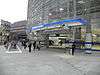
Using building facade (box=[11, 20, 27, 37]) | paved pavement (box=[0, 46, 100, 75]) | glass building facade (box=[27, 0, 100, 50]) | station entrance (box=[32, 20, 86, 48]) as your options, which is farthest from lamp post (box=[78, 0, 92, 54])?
building facade (box=[11, 20, 27, 37])

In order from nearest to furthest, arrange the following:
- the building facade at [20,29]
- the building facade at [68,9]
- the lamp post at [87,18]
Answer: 1. the lamp post at [87,18]
2. the building facade at [68,9]
3. the building facade at [20,29]

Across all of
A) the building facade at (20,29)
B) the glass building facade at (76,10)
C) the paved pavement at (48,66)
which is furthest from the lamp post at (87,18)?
the building facade at (20,29)

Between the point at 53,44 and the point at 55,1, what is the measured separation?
11.1m

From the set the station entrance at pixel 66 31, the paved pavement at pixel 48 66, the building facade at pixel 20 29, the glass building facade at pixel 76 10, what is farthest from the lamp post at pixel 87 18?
the building facade at pixel 20 29

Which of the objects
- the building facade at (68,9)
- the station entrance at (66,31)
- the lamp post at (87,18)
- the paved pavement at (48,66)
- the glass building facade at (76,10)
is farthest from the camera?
the building facade at (68,9)

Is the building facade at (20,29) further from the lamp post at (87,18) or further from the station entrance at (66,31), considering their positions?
the lamp post at (87,18)

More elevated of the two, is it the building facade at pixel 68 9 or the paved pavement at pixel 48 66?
the building facade at pixel 68 9

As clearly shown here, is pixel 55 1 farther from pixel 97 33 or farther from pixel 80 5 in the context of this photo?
pixel 97 33

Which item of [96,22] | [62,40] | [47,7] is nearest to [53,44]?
[62,40]

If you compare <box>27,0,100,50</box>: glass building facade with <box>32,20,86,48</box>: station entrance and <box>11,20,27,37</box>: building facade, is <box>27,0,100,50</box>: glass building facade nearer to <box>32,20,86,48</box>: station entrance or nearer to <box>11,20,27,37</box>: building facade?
<box>32,20,86,48</box>: station entrance

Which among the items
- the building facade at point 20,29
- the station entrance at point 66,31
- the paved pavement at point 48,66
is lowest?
the paved pavement at point 48,66

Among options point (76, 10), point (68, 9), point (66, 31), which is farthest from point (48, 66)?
point (68, 9)

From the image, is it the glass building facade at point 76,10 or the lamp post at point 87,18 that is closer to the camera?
the lamp post at point 87,18

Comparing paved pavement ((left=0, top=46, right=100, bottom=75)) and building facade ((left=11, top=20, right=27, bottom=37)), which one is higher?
building facade ((left=11, top=20, right=27, bottom=37))
